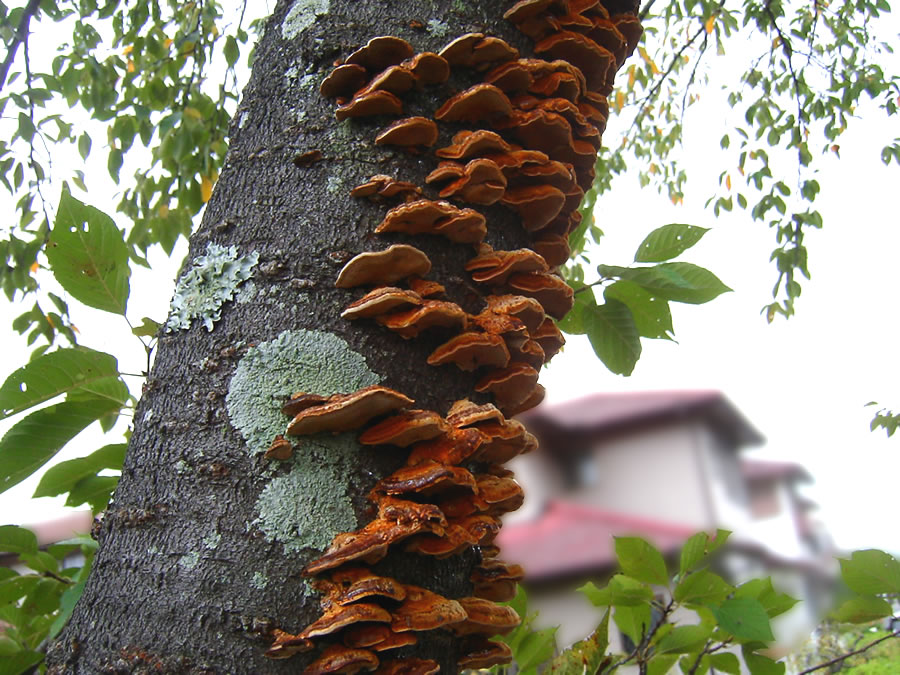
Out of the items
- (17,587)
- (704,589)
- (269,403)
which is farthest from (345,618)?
(17,587)

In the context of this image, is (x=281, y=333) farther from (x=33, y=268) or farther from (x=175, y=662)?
(x=33, y=268)

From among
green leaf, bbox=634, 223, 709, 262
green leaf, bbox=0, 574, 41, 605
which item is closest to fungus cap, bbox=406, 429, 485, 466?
green leaf, bbox=634, 223, 709, 262

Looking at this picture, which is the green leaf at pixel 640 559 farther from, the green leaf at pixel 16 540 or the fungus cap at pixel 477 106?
the green leaf at pixel 16 540

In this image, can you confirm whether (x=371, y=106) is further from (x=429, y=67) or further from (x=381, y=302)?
(x=381, y=302)

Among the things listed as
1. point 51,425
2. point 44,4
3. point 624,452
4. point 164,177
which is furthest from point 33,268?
point 624,452

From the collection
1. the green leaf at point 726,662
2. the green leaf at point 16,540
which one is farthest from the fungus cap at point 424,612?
the green leaf at point 16,540
